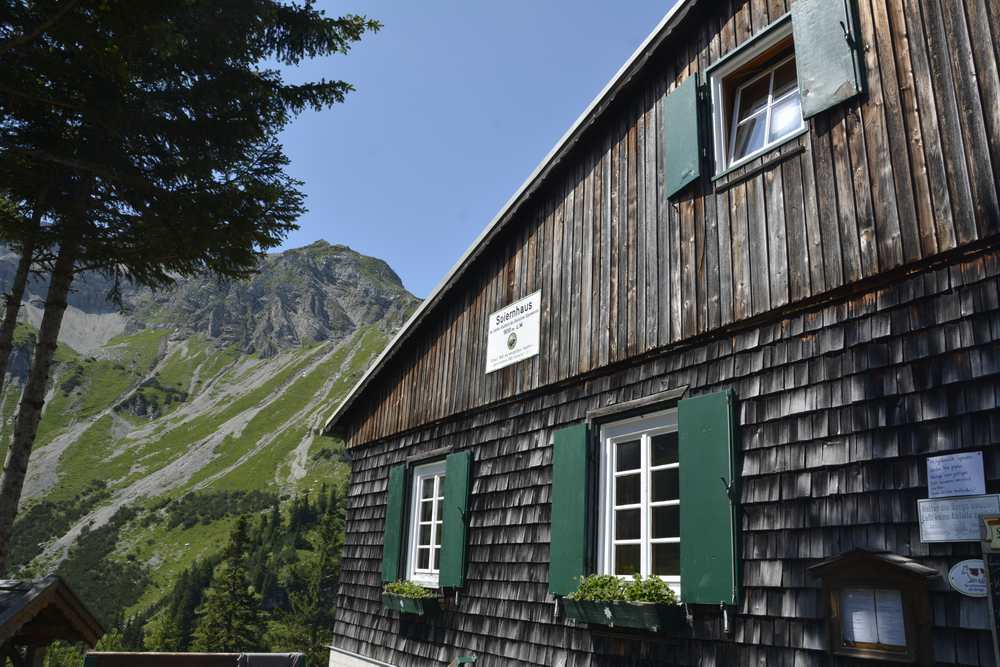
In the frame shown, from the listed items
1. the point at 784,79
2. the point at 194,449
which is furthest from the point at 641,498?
the point at 194,449

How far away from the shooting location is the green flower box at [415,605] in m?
8.58

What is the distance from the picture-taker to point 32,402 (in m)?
9.53

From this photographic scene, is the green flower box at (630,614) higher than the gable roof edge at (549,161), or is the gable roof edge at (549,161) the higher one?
the gable roof edge at (549,161)

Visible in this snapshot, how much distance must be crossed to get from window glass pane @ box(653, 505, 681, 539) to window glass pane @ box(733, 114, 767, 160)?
2990 millimetres

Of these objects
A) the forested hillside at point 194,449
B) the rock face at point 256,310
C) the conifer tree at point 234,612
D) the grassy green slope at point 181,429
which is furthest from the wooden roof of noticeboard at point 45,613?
the rock face at point 256,310

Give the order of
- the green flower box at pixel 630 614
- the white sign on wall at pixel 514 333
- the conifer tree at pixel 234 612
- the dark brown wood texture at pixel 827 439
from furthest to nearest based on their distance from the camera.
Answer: the conifer tree at pixel 234 612 → the white sign on wall at pixel 514 333 → the green flower box at pixel 630 614 → the dark brown wood texture at pixel 827 439

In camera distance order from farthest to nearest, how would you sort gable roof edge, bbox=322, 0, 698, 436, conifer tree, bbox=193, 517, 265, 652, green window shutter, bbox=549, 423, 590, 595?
1. conifer tree, bbox=193, 517, 265, 652
2. gable roof edge, bbox=322, 0, 698, 436
3. green window shutter, bbox=549, 423, 590, 595

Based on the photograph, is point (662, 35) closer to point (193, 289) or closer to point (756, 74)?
point (756, 74)

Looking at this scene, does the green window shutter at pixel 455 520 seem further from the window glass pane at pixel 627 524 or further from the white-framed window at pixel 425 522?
the window glass pane at pixel 627 524

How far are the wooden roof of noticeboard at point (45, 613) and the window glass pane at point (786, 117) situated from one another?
6.20 metres

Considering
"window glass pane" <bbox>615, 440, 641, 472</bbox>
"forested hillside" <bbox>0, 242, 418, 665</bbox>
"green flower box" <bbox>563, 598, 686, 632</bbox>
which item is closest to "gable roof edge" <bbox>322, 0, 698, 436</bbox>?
"window glass pane" <bbox>615, 440, 641, 472</bbox>

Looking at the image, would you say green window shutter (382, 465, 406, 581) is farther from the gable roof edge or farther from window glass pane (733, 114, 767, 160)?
window glass pane (733, 114, 767, 160)

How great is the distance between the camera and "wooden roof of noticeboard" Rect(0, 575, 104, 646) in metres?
4.57

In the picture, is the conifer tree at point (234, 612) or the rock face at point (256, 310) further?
the rock face at point (256, 310)
